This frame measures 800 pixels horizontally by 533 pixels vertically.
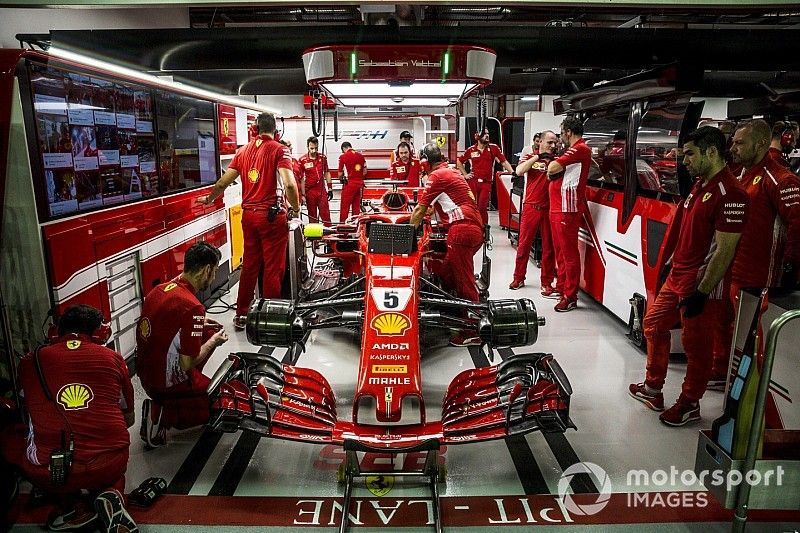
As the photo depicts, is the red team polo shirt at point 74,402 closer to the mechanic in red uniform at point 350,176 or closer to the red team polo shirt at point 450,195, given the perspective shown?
the red team polo shirt at point 450,195

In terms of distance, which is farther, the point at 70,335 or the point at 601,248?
the point at 601,248

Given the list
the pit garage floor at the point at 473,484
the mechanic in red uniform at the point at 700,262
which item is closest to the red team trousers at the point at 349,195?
the pit garage floor at the point at 473,484

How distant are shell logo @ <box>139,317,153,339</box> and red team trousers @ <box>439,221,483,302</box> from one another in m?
2.60

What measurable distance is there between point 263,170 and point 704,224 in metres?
3.54

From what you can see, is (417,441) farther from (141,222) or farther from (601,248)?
(601,248)

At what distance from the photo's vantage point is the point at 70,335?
8.44ft

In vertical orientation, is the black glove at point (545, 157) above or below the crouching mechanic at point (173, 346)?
above

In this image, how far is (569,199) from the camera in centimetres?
579

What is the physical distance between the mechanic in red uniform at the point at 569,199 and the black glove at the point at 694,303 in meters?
2.46

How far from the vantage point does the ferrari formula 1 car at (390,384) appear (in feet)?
8.96


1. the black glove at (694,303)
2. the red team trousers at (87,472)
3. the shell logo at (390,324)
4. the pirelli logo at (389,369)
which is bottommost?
the red team trousers at (87,472)

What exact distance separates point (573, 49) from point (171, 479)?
4.37m

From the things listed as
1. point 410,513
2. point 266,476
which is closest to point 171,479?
point 266,476

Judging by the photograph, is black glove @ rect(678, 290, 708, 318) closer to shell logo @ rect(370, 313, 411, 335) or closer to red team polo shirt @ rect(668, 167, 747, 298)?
red team polo shirt @ rect(668, 167, 747, 298)
